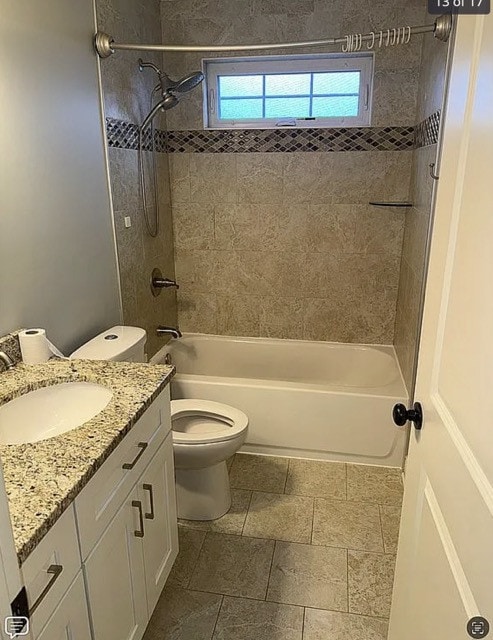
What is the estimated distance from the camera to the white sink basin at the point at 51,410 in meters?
1.41

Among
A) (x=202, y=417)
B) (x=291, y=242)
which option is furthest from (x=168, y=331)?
(x=291, y=242)

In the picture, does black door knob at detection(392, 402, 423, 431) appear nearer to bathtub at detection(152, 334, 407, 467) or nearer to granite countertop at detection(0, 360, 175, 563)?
granite countertop at detection(0, 360, 175, 563)

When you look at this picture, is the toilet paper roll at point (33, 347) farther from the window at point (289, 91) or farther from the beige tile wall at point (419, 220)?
the window at point (289, 91)

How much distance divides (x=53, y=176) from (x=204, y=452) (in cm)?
124

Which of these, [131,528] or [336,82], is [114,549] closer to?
[131,528]

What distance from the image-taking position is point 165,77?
2.70 metres

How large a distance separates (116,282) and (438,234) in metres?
1.69

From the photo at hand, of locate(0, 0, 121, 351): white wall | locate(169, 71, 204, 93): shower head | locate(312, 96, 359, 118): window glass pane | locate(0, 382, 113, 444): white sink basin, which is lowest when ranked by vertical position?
locate(0, 382, 113, 444): white sink basin

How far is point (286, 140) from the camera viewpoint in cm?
291

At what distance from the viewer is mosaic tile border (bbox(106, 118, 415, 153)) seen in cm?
281

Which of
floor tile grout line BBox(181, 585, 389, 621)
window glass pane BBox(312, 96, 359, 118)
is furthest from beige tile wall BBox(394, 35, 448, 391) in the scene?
floor tile grout line BBox(181, 585, 389, 621)

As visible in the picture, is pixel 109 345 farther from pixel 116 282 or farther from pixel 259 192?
pixel 259 192

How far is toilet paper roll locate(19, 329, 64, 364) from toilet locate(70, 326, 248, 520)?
25 centimetres

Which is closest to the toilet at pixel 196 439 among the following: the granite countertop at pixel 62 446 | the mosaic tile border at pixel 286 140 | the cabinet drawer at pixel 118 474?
the granite countertop at pixel 62 446
